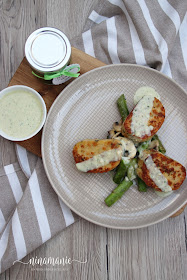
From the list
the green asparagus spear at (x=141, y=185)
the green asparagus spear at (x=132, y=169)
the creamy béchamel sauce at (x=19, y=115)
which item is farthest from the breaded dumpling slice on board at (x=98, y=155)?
the creamy béchamel sauce at (x=19, y=115)

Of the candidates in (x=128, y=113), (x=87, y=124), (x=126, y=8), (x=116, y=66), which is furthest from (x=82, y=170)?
(x=126, y=8)

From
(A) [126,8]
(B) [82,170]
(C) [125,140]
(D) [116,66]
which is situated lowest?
(B) [82,170]

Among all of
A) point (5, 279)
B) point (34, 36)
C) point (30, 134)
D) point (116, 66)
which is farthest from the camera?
point (5, 279)

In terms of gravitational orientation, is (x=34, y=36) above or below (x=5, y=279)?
above

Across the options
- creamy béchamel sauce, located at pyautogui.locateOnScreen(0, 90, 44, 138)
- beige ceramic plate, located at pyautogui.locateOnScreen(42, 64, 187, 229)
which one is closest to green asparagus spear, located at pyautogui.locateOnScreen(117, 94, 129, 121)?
beige ceramic plate, located at pyautogui.locateOnScreen(42, 64, 187, 229)

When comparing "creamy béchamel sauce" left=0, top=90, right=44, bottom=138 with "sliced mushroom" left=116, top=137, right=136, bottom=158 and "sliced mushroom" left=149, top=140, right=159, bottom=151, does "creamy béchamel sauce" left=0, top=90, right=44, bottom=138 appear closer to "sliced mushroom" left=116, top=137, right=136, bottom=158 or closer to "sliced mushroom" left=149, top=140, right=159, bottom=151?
"sliced mushroom" left=116, top=137, right=136, bottom=158

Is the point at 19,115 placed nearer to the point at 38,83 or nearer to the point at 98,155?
the point at 38,83

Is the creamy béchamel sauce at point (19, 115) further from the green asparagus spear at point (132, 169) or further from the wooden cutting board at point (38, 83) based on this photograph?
the green asparagus spear at point (132, 169)

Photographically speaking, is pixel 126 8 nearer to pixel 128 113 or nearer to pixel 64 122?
pixel 128 113
